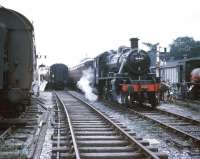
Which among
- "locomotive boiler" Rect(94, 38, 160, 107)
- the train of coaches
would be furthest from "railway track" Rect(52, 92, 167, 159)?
"locomotive boiler" Rect(94, 38, 160, 107)

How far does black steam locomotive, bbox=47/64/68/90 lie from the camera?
43.6 meters

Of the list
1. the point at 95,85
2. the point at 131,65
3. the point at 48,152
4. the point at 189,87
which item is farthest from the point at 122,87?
the point at 48,152

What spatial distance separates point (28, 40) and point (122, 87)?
8164mm

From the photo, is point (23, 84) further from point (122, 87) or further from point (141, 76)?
point (141, 76)

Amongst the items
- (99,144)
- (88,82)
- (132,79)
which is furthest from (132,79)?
(99,144)

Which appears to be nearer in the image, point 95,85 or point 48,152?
point 48,152

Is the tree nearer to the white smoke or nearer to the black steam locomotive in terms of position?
the black steam locomotive

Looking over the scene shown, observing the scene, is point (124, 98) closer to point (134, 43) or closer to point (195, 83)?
point (134, 43)

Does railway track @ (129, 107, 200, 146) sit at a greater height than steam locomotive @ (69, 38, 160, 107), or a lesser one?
lesser

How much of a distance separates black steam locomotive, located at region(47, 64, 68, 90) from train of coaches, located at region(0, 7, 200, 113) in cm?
1182

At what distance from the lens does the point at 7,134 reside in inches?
385

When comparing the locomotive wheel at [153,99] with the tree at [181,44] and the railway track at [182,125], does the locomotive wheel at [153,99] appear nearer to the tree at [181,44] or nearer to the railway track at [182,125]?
the railway track at [182,125]

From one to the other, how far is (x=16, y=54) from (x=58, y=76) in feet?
108

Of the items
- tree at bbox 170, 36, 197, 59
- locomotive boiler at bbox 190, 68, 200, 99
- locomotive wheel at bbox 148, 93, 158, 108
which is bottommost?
locomotive wheel at bbox 148, 93, 158, 108
